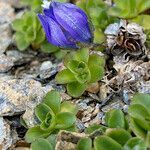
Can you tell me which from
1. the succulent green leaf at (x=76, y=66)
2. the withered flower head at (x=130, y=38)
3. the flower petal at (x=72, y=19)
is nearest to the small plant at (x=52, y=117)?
the succulent green leaf at (x=76, y=66)

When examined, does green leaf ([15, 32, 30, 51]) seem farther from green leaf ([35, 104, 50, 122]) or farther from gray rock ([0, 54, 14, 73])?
green leaf ([35, 104, 50, 122])

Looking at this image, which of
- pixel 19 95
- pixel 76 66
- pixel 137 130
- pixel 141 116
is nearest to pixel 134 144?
pixel 137 130

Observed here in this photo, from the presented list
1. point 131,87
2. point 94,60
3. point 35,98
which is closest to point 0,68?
point 35,98

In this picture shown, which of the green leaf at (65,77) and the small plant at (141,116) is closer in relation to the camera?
the small plant at (141,116)

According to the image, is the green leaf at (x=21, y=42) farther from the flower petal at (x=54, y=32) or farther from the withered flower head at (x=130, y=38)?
the withered flower head at (x=130, y=38)

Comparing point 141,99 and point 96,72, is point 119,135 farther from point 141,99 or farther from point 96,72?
point 96,72

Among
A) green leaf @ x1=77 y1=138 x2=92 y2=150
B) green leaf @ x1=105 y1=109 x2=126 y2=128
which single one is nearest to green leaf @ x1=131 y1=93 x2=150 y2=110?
green leaf @ x1=105 y1=109 x2=126 y2=128
